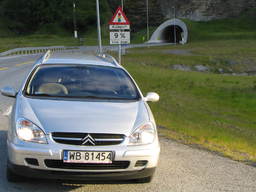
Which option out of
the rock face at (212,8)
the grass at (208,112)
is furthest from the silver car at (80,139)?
the rock face at (212,8)

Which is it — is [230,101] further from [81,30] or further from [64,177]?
[81,30]

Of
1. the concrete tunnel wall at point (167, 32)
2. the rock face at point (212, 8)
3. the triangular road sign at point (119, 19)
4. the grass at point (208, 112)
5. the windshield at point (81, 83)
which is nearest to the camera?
the windshield at point (81, 83)

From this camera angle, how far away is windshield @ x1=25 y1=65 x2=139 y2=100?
237 inches

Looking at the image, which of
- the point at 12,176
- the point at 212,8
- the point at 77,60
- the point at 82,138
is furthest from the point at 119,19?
the point at 212,8

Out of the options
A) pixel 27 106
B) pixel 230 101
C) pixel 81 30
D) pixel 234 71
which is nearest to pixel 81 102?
Result: pixel 27 106

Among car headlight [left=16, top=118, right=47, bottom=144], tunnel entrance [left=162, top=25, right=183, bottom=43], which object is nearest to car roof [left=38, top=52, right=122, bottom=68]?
car headlight [left=16, top=118, right=47, bottom=144]

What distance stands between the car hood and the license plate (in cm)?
24

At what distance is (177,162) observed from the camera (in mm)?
6488

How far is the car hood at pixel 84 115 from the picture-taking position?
4879mm

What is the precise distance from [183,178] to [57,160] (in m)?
1.81

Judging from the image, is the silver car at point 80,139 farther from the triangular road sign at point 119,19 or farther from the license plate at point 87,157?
the triangular road sign at point 119,19

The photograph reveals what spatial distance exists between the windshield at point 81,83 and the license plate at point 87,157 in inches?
51.1

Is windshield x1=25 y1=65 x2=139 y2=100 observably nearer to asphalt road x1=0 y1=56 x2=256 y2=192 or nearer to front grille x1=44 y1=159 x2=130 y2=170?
asphalt road x1=0 y1=56 x2=256 y2=192

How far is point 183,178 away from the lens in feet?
18.7
